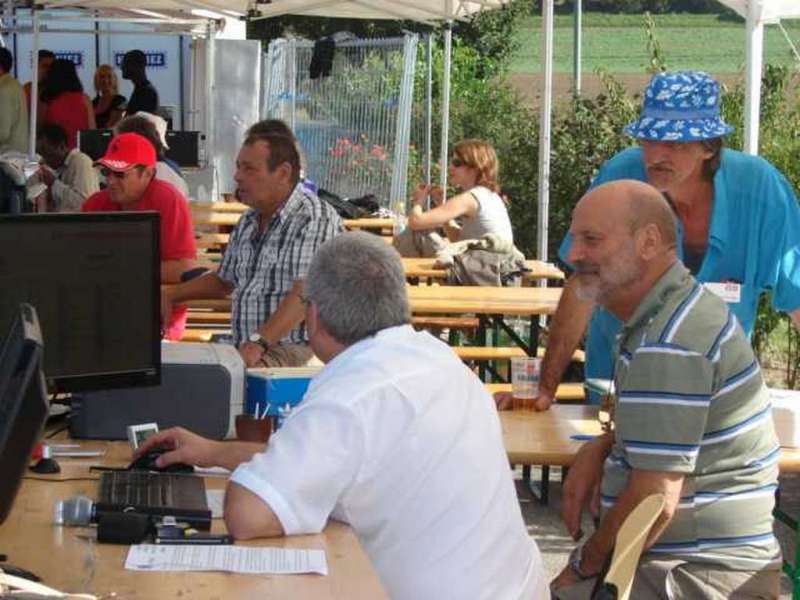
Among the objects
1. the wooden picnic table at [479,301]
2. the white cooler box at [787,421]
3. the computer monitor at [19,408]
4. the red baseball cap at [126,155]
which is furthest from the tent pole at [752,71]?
the computer monitor at [19,408]

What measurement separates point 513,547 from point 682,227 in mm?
1841

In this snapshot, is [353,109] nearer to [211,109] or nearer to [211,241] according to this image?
[211,109]

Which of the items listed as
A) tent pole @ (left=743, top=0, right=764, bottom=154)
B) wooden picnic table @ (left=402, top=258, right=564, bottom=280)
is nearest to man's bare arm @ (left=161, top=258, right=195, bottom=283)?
tent pole @ (left=743, top=0, right=764, bottom=154)

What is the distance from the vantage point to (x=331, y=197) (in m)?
13.0

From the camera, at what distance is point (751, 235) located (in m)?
4.73

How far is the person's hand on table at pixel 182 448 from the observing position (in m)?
3.54

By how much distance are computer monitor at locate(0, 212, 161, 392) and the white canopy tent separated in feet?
11.5

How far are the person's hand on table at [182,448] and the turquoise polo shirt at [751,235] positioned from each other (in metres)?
1.49

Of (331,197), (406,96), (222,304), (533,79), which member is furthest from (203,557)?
(533,79)

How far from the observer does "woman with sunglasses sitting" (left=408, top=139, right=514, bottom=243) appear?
962 centimetres

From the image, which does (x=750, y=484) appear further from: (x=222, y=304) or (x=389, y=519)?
(x=222, y=304)

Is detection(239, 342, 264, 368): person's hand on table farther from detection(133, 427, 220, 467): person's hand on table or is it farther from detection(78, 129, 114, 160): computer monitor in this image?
detection(78, 129, 114, 160): computer monitor

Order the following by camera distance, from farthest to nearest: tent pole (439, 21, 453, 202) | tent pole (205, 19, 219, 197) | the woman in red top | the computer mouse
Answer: tent pole (205, 19, 219, 197) → tent pole (439, 21, 453, 202) → the woman in red top → the computer mouse

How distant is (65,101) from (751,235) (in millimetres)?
9180
